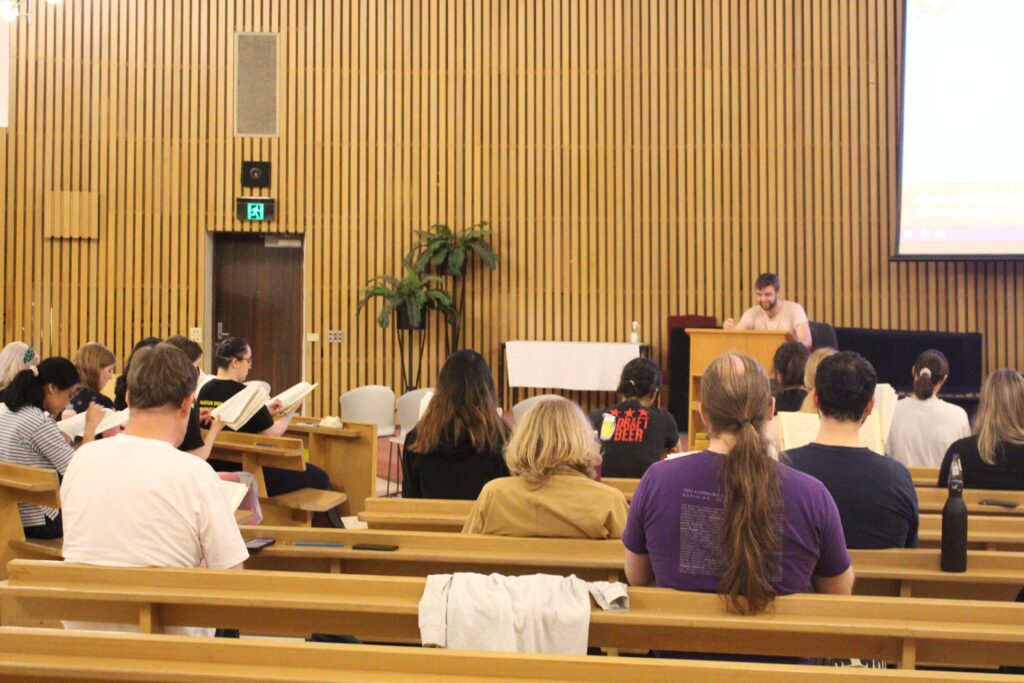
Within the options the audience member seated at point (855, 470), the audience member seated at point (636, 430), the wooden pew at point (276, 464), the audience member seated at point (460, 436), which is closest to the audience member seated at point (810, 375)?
the audience member seated at point (636, 430)

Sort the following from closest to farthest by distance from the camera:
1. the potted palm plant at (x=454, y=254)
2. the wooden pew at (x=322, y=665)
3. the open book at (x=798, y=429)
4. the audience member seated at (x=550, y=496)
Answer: the wooden pew at (x=322, y=665)
the audience member seated at (x=550, y=496)
the open book at (x=798, y=429)
the potted palm plant at (x=454, y=254)

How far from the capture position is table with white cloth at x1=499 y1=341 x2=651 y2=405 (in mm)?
10625

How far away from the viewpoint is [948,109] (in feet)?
32.7

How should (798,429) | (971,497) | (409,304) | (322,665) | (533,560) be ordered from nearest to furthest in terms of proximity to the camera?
(322,665), (533,560), (971,497), (798,429), (409,304)

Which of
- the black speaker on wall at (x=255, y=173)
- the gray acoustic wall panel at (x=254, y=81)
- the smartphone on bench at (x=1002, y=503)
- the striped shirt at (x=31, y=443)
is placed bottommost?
the smartphone on bench at (x=1002, y=503)

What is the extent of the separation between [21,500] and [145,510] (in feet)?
5.37

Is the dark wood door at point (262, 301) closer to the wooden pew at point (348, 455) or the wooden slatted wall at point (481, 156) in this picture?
the wooden slatted wall at point (481, 156)

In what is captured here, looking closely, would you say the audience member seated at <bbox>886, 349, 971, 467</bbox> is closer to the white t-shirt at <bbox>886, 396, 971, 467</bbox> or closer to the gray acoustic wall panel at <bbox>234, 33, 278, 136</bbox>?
the white t-shirt at <bbox>886, 396, 971, 467</bbox>

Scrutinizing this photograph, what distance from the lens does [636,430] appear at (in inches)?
189

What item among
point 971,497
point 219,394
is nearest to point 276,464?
point 219,394

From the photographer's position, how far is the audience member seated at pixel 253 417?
5.57 m

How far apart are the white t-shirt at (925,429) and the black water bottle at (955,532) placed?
2.58 meters

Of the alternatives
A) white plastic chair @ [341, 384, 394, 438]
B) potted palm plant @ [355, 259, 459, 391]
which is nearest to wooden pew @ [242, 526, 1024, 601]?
white plastic chair @ [341, 384, 394, 438]

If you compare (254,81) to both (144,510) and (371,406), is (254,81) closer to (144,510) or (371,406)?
(371,406)
